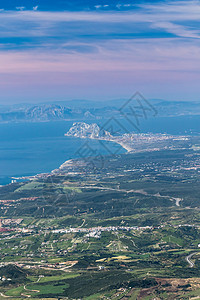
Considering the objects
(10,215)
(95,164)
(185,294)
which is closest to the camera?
(185,294)

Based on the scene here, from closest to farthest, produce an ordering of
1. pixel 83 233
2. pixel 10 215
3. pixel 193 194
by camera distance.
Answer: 1. pixel 83 233
2. pixel 10 215
3. pixel 193 194

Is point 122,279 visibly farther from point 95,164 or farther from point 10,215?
point 95,164

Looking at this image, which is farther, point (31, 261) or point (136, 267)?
point (31, 261)

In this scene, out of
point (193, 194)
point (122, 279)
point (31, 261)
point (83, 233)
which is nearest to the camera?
point (122, 279)

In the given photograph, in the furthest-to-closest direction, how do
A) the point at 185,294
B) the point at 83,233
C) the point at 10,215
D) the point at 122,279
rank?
the point at 10,215, the point at 83,233, the point at 122,279, the point at 185,294

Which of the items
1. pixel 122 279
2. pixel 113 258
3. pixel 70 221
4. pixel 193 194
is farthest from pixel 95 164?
pixel 122 279

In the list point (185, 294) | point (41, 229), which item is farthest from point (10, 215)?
point (185, 294)

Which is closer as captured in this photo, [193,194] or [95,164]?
[193,194]

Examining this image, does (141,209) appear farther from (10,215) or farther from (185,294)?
(185,294)

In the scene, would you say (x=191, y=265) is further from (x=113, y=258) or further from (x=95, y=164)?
(x=95, y=164)
